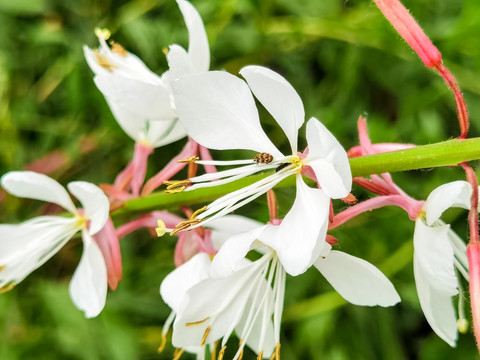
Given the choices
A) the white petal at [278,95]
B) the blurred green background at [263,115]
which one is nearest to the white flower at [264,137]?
the white petal at [278,95]

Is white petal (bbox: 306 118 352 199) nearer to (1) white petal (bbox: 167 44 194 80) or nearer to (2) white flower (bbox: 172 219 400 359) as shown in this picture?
(2) white flower (bbox: 172 219 400 359)

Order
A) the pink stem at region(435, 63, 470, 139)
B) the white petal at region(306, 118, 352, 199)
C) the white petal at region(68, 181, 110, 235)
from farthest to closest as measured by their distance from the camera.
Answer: the white petal at region(68, 181, 110, 235) < the pink stem at region(435, 63, 470, 139) < the white petal at region(306, 118, 352, 199)

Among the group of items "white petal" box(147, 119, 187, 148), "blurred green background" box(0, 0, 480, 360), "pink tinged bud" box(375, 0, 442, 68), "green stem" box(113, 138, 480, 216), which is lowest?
"blurred green background" box(0, 0, 480, 360)

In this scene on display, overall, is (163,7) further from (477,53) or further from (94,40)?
(477,53)

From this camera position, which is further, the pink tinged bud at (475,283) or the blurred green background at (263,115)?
the blurred green background at (263,115)

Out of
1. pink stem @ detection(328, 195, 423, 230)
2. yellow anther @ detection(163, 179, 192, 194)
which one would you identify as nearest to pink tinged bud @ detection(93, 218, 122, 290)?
yellow anther @ detection(163, 179, 192, 194)

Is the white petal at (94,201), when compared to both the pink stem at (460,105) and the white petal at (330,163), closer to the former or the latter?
the white petal at (330,163)

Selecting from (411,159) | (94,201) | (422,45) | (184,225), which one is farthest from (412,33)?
(94,201)
